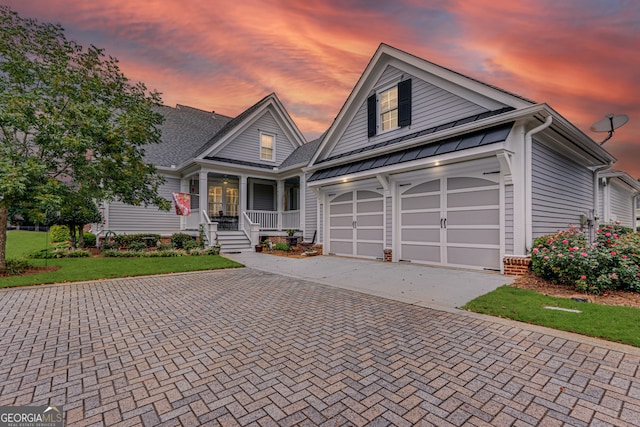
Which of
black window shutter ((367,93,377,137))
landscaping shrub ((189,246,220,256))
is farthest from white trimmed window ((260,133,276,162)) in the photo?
black window shutter ((367,93,377,137))

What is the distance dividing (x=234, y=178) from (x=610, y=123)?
16509 millimetres

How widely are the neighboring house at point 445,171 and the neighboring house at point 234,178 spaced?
3548 millimetres

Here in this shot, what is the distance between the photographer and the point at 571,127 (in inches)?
298

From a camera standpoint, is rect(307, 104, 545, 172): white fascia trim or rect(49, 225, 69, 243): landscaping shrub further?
rect(49, 225, 69, 243): landscaping shrub

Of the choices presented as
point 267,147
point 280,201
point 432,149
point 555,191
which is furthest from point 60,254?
point 555,191

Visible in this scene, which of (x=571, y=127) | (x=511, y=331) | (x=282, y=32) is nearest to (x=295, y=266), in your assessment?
(x=511, y=331)

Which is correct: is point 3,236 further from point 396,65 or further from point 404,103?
point 396,65

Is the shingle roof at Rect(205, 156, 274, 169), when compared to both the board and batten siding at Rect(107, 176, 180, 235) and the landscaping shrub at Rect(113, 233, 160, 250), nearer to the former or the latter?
the board and batten siding at Rect(107, 176, 180, 235)

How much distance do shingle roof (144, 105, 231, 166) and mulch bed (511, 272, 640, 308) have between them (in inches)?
617

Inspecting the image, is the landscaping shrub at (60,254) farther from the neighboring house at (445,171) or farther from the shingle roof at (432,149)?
the shingle roof at (432,149)

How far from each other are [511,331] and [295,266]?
21.7 ft

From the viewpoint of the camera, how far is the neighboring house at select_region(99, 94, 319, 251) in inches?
558

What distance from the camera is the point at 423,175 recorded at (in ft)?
29.5

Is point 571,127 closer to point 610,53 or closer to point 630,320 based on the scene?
point 610,53
